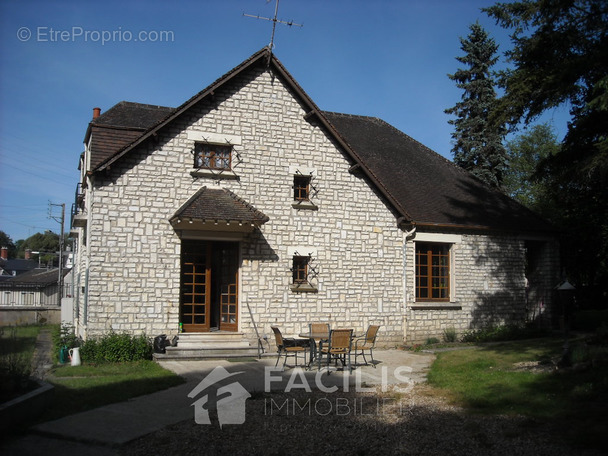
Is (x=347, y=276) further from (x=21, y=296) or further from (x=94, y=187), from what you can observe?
(x=21, y=296)

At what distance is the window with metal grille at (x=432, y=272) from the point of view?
17087 millimetres

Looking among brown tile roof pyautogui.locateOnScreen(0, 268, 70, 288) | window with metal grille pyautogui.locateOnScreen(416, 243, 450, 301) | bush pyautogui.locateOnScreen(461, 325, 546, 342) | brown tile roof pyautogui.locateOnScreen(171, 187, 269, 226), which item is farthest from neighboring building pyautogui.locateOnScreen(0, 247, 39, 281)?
bush pyautogui.locateOnScreen(461, 325, 546, 342)

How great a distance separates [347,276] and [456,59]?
54.3ft

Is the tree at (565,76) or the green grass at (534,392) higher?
the tree at (565,76)

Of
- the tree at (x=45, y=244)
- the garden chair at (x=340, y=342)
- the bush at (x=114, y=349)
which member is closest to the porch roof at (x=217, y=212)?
the bush at (x=114, y=349)

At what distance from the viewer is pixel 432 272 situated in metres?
17.3

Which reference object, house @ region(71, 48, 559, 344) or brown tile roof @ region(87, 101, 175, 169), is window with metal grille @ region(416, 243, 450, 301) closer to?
house @ region(71, 48, 559, 344)

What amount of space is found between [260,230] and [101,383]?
19.8 ft

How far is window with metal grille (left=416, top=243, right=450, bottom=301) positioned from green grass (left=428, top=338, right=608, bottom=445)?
5452 millimetres

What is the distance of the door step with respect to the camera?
13094mm

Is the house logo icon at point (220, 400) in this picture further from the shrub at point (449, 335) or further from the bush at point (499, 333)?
the bush at point (499, 333)

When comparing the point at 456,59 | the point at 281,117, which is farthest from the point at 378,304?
the point at 456,59

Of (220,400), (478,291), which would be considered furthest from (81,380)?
(478,291)

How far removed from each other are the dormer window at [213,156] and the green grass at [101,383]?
5.21 m
